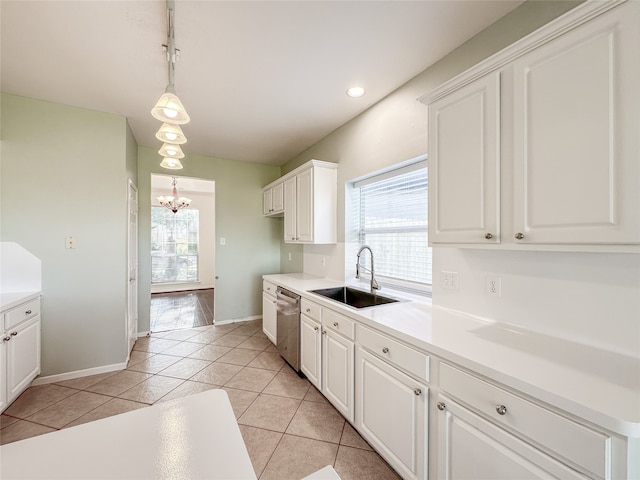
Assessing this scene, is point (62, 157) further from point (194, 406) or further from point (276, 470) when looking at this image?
point (276, 470)

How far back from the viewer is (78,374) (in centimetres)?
275

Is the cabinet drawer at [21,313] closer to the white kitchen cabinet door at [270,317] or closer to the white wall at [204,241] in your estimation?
the white kitchen cabinet door at [270,317]

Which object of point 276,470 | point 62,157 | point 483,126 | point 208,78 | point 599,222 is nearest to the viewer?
point 599,222

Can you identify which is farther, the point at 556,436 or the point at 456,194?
the point at 456,194

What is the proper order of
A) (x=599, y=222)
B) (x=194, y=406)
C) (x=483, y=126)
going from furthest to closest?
(x=483, y=126)
(x=599, y=222)
(x=194, y=406)

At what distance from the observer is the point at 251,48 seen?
6.14 ft

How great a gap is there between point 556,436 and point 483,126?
51.9 inches

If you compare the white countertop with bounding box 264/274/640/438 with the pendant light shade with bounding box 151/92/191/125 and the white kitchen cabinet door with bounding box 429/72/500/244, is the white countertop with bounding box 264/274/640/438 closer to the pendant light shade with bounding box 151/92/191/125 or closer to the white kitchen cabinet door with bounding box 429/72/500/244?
the white kitchen cabinet door with bounding box 429/72/500/244

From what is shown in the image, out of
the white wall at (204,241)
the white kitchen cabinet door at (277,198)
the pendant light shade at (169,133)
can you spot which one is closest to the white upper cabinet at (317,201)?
the white kitchen cabinet door at (277,198)

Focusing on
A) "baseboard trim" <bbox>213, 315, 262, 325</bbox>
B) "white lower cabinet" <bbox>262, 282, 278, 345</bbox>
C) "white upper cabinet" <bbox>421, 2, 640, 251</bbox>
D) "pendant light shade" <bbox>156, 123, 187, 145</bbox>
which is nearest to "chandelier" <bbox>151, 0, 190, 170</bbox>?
"pendant light shade" <bbox>156, 123, 187, 145</bbox>

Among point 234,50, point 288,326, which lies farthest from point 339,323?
point 234,50

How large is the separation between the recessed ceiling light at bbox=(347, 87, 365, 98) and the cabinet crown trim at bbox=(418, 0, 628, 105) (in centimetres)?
94

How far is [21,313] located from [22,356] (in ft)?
1.16

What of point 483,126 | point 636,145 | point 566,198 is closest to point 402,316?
point 566,198
